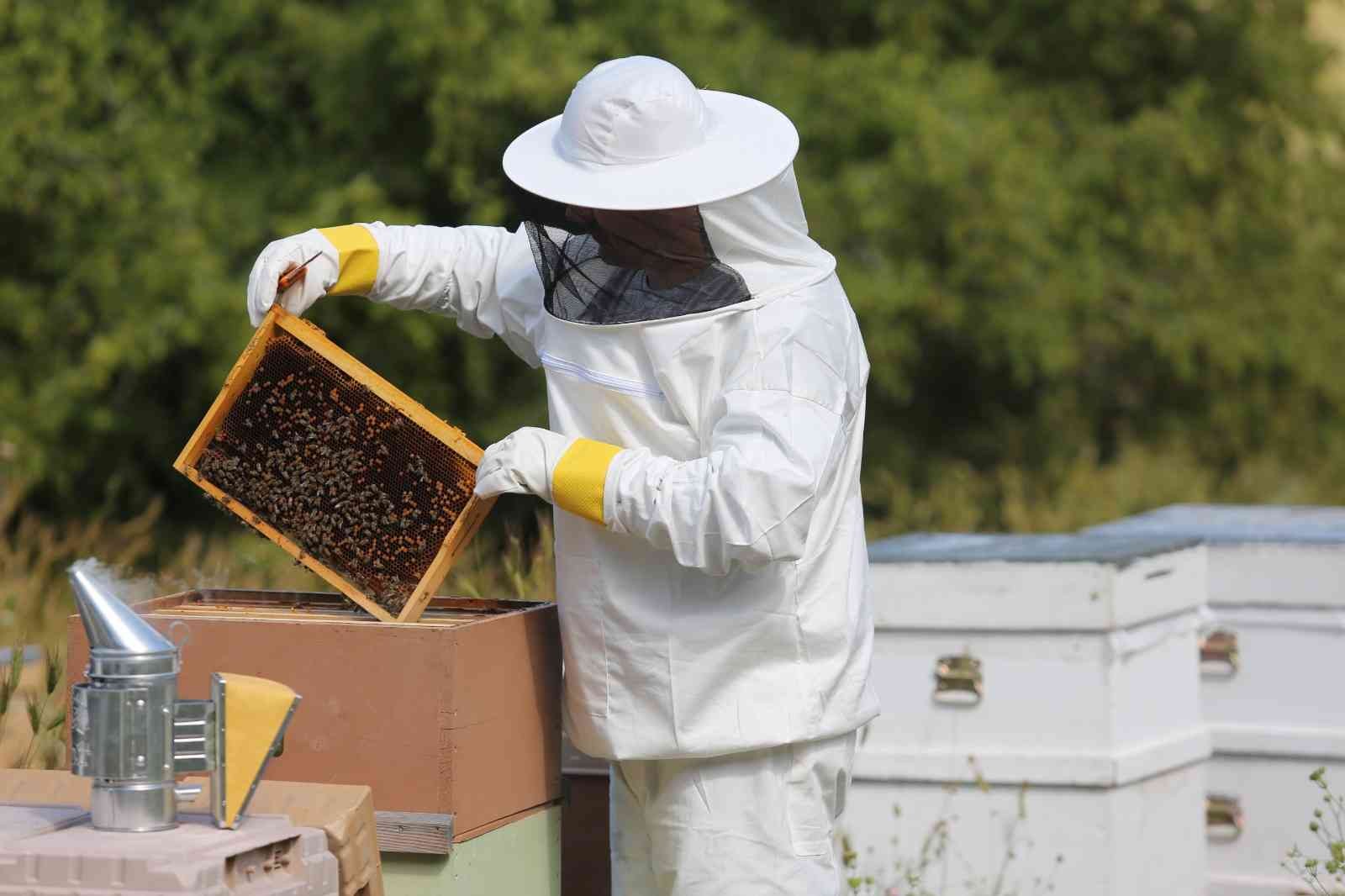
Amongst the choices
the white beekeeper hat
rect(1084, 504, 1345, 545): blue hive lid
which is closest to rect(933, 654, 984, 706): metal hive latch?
rect(1084, 504, 1345, 545): blue hive lid

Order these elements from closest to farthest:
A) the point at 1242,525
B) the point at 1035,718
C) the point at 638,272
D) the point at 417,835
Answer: the point at 417,835 → the point at 638,272 → the point at 1035,718 → the point at 1242,525

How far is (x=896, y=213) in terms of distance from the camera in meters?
10.2

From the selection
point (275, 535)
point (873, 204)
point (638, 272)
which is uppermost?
point (873, 204)

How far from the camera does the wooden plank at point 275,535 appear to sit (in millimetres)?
2928

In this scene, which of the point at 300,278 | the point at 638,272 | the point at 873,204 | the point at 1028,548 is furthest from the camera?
the point at 873,204

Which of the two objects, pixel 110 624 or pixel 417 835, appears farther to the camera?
pixel 417 835

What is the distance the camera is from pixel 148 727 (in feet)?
7.09

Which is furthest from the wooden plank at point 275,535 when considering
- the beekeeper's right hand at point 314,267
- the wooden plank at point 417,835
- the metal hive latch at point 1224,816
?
the metal hive latch at point 1224,816

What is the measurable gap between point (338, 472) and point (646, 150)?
82 cm

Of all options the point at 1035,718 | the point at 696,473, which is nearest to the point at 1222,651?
the point at 1035,718

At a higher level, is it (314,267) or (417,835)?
(314,267)

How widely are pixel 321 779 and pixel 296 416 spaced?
664 millimetres

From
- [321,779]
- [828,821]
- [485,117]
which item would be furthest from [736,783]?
[485,117]

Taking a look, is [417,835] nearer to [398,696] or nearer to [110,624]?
[398,696]
